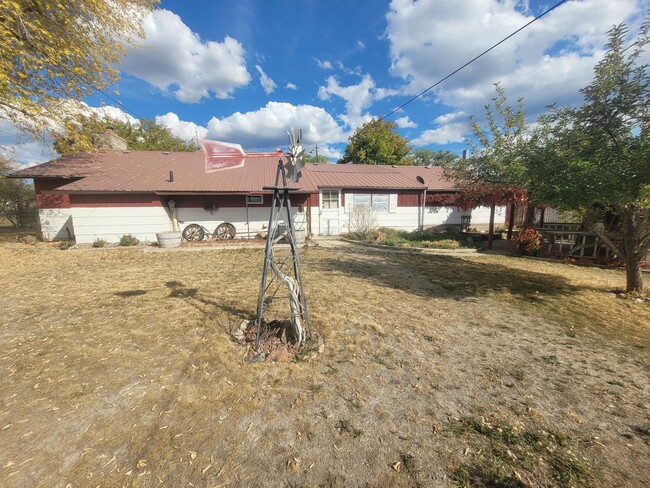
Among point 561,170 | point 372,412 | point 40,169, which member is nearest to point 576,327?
point 561,170

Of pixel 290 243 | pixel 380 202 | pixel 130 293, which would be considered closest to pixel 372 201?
pixel 380 202

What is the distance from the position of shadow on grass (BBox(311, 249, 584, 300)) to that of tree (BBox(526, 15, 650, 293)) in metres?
2.04

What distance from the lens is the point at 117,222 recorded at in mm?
12891

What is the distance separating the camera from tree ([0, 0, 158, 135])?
23.7 feet

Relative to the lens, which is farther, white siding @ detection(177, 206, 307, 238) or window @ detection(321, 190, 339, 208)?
window @ detection(321, 190, 339, 208)

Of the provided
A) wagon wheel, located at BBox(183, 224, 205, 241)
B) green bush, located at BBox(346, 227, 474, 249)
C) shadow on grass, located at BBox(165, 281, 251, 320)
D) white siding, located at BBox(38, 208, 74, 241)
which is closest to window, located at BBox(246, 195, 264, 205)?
wagon wheel, located at BBox(183, 224, 205, 241)

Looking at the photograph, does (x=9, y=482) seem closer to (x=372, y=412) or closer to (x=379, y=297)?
(x=372, y=412)

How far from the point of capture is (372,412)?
8.52ft

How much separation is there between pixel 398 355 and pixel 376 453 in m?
1.55

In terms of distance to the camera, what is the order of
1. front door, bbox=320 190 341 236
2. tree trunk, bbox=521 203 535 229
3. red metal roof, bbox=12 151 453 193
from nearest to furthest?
tree trunk, bbox=521 203 535 229 → red metal roof, bbox=12 151 453 193 → front door, bbox=320 190 341 236

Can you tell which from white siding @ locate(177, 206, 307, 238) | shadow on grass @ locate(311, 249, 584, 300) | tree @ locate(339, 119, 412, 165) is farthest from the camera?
tree @ locate(339, 119, 412, 165)

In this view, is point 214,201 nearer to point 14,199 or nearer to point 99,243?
point 99,243

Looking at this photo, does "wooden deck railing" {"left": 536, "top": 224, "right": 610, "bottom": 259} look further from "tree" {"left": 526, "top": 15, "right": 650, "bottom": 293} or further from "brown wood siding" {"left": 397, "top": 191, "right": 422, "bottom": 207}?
"brown wood siding" {"left": 397, "top": 191, "right": 422, "bottom": 207}

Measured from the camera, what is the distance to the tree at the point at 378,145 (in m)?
29.4
